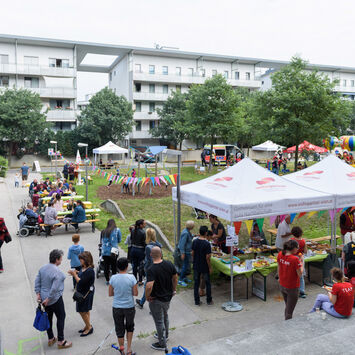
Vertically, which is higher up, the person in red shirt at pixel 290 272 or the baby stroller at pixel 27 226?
the person in red shirt at pixel 290 272

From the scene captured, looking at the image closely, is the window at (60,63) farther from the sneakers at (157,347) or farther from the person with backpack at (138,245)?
the sneakers at (157,347)

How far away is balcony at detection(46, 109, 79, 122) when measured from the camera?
47.0m

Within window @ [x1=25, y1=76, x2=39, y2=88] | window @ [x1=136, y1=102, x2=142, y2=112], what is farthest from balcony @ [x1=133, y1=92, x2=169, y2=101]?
window @ [x1=25, y1=76, x2=39, y2=88]

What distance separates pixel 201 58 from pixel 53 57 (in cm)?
2138

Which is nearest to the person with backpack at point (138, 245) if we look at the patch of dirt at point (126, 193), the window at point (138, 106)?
the patch of dirt at point (126, 193)

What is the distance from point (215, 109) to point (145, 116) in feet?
71.2

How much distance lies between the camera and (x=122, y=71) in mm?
55344

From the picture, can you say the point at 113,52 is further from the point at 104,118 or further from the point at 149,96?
the point at 104,118

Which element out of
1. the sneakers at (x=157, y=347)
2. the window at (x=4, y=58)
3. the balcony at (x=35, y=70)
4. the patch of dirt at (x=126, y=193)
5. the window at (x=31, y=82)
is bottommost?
the sneakers at (x=157, y=347)

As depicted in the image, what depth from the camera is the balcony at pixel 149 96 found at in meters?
52.4

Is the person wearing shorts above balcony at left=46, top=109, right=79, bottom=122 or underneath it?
underneath

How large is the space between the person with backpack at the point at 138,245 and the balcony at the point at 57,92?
141ft

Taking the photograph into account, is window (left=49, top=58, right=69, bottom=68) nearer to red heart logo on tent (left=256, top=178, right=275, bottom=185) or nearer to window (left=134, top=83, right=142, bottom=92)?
window (left=134, top=83, right=142, bottom=92)

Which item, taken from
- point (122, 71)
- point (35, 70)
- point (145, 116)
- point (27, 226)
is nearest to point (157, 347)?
point (27, 226)
